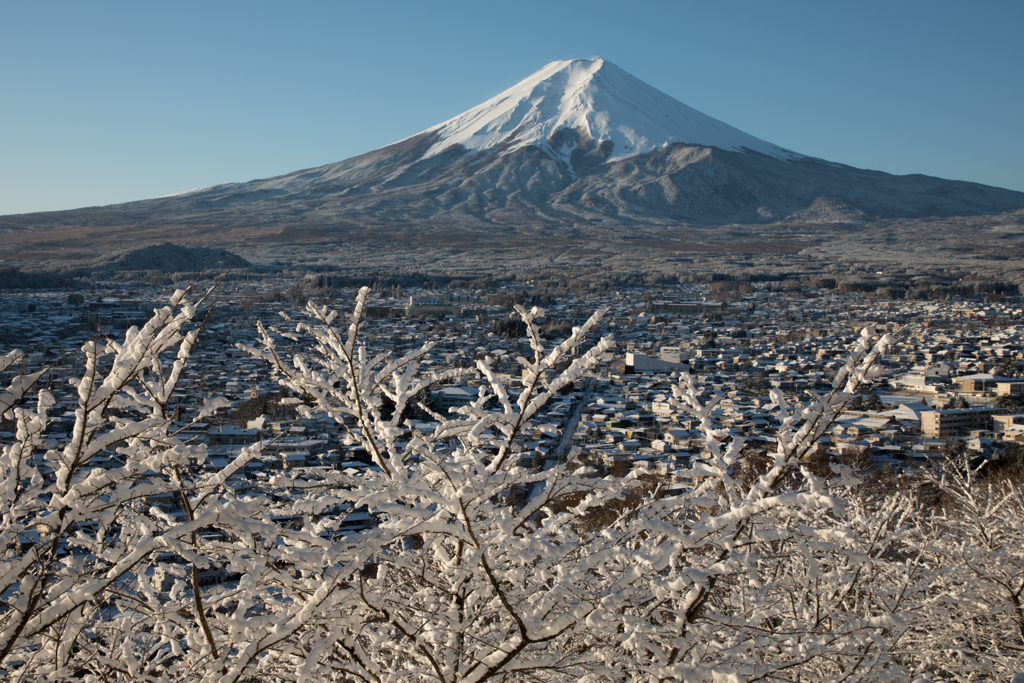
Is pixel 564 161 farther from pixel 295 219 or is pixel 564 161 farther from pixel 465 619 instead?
pixel 465 619

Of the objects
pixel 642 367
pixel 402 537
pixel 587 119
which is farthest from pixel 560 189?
pixel 402 537

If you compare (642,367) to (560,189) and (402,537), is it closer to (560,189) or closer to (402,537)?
(402,537)

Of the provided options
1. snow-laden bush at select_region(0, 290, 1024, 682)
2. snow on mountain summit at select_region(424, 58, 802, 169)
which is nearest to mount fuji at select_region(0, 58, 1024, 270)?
snow on mountain summit at select_region(424, 58, 802, 169)

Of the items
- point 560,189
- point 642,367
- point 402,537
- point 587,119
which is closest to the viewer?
point 402,537

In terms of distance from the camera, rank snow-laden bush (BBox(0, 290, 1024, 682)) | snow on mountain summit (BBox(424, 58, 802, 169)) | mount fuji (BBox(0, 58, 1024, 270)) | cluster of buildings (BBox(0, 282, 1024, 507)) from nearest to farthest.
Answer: snow-laden bush (BBox(0, 290, 1024, 682))
cluster of buildings (BBox(0, 282, 1024, 507))
mount fuji (BBox(0, 58, 1024, 270))
snow on mountain summit (BBox(424, 58, 802, 169))

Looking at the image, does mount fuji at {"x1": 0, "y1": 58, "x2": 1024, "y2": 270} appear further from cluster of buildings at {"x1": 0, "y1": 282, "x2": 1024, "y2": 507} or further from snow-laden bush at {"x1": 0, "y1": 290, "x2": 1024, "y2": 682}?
snow-laden bush at {"x1": 0, "y1": 290, "x2": 1024, "y2": 682}

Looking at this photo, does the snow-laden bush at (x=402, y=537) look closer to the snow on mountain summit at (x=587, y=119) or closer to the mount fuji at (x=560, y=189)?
the mount fuji at (x=560, y=189)
